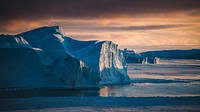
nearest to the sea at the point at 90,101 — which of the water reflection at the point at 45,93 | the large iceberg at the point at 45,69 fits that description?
the water reflection at the point at 45,93

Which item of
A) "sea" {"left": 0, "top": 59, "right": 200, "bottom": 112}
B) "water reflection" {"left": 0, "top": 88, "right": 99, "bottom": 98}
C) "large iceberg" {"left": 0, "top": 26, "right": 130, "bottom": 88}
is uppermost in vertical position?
"large iceberg" {"left": 0, "top": 26, "right": 130, "bottom": 88}

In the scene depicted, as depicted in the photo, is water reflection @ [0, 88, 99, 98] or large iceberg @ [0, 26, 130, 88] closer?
water reflection @ [0, 88, 99, 98]

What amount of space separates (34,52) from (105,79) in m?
5.70

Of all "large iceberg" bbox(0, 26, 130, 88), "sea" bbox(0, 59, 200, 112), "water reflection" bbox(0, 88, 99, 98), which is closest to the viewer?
"sea" bbox(0, 59, 200, 112)

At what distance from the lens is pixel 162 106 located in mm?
14398

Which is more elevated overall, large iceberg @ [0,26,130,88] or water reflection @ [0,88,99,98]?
large iceberg @ [0,26,130,88]

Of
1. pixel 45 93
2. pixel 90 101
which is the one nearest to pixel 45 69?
pixel 45 93

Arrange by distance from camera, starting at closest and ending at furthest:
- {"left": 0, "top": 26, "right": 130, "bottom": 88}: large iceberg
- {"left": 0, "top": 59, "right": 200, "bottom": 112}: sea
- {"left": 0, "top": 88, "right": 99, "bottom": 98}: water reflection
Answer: {"left": 0, "top": 59, "right": 200, "bottom": 112}: sea → {"left": 0, "top": 88, "right": 99, "bottom": 98}: water reflection → {"left": 0, "top": 26, "right": 130, "bottom": 88}: large iceberg

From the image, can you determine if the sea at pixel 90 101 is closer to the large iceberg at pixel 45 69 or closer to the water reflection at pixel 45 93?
the water reflection at pixel 45 93

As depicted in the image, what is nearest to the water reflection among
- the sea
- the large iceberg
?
the sea

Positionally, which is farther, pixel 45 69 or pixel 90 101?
pixel 45 69

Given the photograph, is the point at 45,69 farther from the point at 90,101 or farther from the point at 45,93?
the point at 90,101

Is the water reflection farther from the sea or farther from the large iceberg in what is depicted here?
the large iceberg

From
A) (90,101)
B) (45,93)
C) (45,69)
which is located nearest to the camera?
(90,101)
